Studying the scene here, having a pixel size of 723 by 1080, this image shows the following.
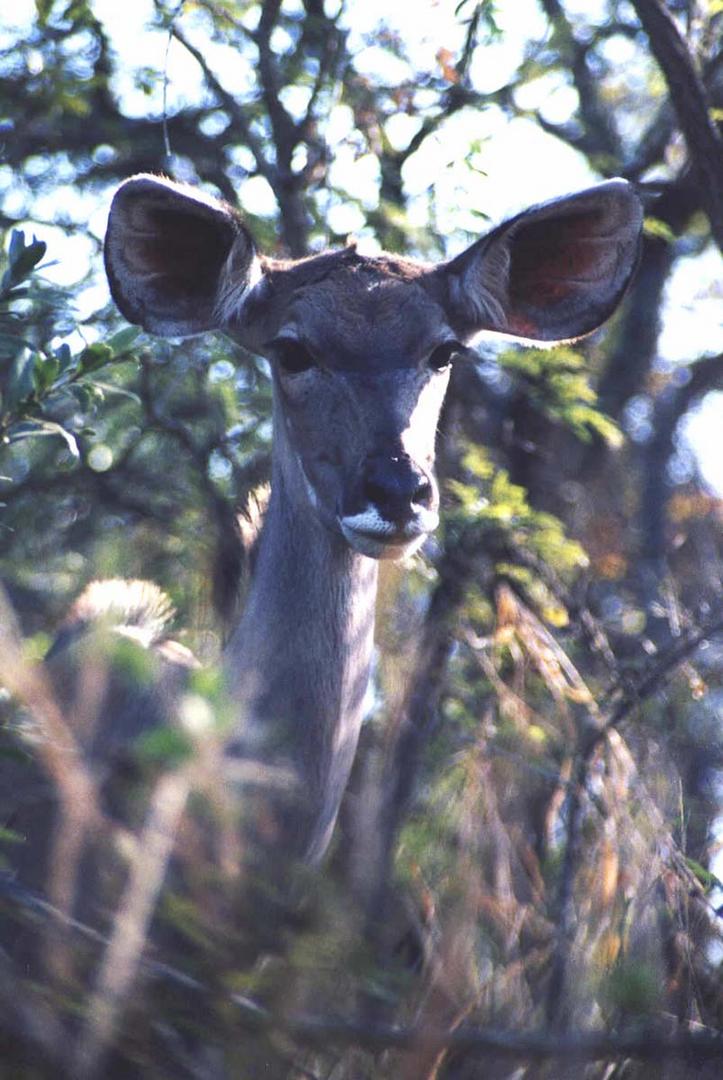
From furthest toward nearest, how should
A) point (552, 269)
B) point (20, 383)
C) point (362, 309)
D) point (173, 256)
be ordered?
point (552, 269), point (173, 256), point (362, 309), point (20, 383)

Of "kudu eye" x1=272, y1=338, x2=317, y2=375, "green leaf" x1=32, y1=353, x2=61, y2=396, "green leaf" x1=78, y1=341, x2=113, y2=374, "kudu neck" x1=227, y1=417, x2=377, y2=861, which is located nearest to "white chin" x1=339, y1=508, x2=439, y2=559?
"kudu neck" x1=227, y1=417, x2=377, y2=861

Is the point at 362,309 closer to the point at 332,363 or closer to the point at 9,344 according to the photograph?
the point at 332,363

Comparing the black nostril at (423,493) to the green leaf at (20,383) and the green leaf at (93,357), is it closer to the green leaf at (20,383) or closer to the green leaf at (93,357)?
the green leaf at (93,357)

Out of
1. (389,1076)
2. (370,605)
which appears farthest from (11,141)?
(389,1076)

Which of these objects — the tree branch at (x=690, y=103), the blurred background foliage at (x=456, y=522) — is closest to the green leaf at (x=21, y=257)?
the blurred background foliage at (x=456, y=522)

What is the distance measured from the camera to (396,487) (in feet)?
11.4

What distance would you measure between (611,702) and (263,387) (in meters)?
2.11

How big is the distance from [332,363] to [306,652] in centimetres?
81

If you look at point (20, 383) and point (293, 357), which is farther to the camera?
point (293, 357)

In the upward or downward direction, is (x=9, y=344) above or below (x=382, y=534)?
above

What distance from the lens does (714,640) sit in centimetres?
503

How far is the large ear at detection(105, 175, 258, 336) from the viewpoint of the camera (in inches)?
155

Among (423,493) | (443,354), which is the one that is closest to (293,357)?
(443,354)

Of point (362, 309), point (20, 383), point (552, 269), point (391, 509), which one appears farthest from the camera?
point (552, 269)
